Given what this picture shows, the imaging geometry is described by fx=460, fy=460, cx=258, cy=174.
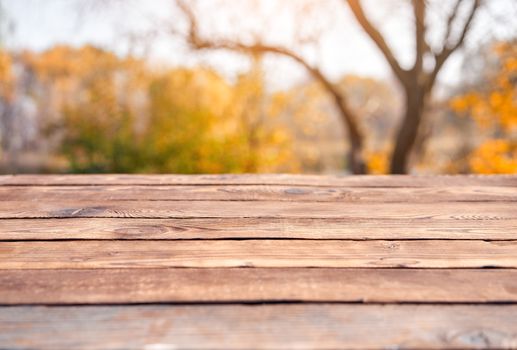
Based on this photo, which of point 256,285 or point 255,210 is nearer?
point 256,285

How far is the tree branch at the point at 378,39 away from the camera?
6.18m

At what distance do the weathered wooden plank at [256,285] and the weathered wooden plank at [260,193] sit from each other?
0.59 meters

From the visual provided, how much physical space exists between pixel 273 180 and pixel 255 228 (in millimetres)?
587

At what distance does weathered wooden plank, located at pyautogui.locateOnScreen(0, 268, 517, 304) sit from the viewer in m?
0.97

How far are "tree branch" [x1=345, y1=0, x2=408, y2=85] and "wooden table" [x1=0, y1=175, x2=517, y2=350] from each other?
192 inches

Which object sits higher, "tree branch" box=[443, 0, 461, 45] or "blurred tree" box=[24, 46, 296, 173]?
"tree branch" box=[443, 0, 461, 45]

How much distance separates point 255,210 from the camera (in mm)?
1538

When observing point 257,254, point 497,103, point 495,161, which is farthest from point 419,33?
point 257,254

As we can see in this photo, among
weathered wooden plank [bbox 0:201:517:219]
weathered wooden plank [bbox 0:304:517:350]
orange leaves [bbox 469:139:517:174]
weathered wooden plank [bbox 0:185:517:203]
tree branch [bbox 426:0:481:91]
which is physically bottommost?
orange leaves [bbox 469:139:517:174]

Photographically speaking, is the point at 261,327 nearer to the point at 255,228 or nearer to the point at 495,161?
the point at 255,228

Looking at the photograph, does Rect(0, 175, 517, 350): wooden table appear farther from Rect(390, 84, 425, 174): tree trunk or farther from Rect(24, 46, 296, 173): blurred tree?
Rect(24, 46, 296, 173): blurred tree

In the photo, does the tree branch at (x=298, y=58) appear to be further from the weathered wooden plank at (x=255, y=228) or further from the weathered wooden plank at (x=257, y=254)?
the weathered wooden plank at (x=257, y=254)

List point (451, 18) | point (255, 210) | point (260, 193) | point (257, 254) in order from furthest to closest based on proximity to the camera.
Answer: point (451, 18) < point (260, 193) < point (255, 210) < point (257, 254)

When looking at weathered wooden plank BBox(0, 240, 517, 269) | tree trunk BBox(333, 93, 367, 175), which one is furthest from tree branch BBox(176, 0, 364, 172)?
weathered wooden plank BBox(0, 240, 517, 269)
